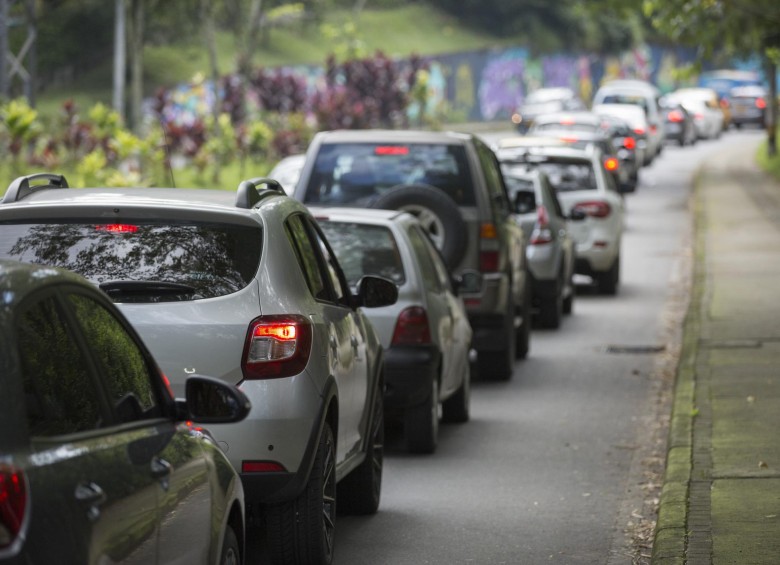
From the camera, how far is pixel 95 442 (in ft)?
13.1

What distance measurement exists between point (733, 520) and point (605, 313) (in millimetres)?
11182

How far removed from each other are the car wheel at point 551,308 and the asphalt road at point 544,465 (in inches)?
6.0

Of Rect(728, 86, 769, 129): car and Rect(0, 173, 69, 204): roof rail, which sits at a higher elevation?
Rect(0, 173, 69, 204): roof rail

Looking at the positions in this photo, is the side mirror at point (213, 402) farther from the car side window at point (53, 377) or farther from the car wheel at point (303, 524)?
the car wheel at point (303, 524)

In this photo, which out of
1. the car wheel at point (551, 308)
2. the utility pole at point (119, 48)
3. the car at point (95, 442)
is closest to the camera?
the car at point (95, 442)

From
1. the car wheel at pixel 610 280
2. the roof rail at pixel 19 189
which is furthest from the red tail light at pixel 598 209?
the roof rail at pixel 19 189

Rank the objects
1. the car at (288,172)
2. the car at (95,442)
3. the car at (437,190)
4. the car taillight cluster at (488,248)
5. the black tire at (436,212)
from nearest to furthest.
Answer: the car at (95,442)
the black tire at (436,212)
the car at (437,190)
the car taillight cluster at (488,248)
the car at (288,172)

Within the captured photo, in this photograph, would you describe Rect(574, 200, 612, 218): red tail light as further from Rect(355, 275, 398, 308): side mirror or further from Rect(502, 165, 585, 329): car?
Rect(355, 275, 398, 308): side mirror

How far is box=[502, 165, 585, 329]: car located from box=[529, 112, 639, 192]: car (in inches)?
291

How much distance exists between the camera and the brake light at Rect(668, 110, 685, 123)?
5716cm

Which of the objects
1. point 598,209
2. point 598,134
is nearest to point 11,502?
point 598,209

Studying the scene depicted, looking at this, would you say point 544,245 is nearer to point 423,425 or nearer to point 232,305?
point 423,425

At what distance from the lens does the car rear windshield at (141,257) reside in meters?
6.48

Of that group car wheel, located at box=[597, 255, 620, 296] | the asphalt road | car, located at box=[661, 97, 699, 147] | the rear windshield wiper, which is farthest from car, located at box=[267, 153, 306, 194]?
car, located at box=[661, 97, 699, 147]
